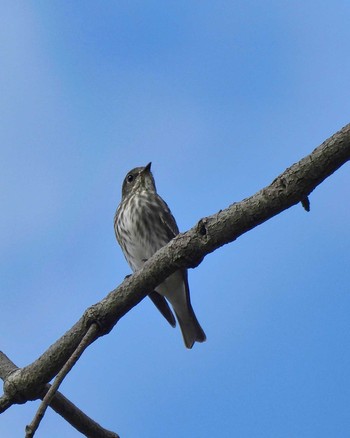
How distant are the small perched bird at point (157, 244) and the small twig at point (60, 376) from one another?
4.32 metres

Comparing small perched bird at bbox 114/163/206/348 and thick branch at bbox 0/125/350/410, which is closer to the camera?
thick branch at bbox 0/125/350/410

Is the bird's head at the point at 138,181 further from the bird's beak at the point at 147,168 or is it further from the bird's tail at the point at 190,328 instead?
the bird's tail at the point at 190,328

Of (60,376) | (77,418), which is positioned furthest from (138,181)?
(60,376)

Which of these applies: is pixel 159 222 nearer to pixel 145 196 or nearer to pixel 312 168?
pixel 145 196

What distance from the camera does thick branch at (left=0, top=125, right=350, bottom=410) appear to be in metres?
3.67

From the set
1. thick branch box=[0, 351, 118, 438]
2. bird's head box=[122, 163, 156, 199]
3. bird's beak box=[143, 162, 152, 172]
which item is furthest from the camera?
bird's beak box=[143, 162, 152, 172]

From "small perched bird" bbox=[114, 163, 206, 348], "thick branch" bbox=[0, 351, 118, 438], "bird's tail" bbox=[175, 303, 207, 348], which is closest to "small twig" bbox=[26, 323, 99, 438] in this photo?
"thick branch" bbox=[0, 351, 118, 438]

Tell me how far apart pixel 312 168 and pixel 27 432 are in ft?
5.76

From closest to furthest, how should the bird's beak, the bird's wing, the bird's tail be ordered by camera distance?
1. the bird's tail
2. the bird's wing
3. the bird's beak

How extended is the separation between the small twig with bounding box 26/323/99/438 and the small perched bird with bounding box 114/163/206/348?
4322mm

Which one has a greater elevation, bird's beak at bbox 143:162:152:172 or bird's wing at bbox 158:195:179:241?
bird's beak at bbox 143:162:152:172

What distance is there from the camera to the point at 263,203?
3830 mm

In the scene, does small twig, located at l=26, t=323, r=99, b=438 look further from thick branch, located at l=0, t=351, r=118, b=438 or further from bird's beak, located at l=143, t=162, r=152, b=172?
bird's beak, located at l=143, t=162, r=152, b=172

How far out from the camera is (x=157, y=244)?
29.0ft
